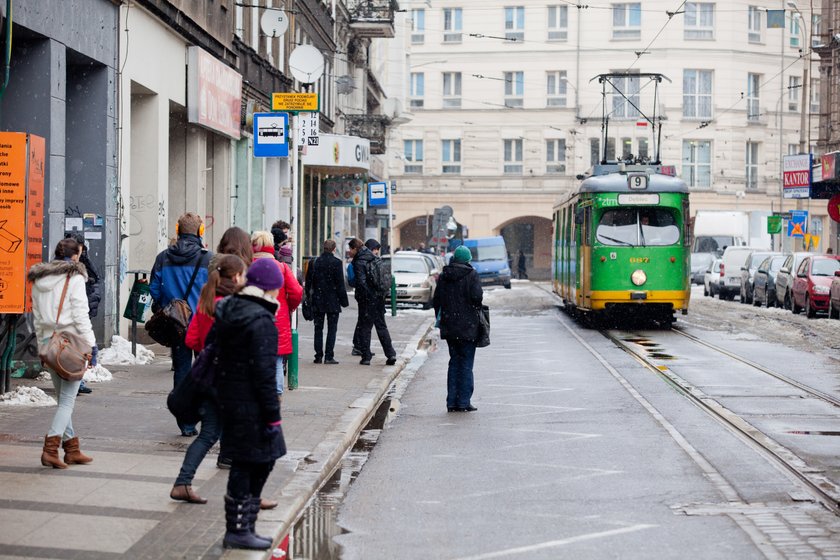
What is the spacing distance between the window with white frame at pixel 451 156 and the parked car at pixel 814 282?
135 ft

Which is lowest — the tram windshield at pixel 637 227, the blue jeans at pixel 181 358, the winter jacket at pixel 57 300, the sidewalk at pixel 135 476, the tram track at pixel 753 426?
the tram track at pixel 753 426

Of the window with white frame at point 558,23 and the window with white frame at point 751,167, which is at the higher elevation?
the window with white frame at point 558,23

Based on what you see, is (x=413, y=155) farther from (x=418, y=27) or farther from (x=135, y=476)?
(x=135, y=476)

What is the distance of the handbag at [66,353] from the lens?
947 centimetres

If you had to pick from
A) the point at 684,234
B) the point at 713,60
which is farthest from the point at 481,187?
the point at 684,234

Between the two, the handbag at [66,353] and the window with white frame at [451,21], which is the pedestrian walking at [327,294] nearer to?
the handbag at [66,353]

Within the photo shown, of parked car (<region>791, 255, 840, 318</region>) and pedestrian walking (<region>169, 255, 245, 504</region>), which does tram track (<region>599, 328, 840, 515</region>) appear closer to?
pedestrian walking (<region>169, 255, 245, 504</region>)

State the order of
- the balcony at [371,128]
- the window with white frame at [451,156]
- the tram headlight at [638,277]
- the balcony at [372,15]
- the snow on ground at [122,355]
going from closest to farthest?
the snow on ground at [122,355]
the tram headlight at [638,277]
the balcony at [372,15]
the balcony at [371,128]
the window with white frame at [451,156]

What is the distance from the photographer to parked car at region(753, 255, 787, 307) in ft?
132

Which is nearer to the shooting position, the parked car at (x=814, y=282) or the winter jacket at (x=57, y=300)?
the winter jacket at (x=57, y=300)

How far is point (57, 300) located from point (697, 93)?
67.0 metres

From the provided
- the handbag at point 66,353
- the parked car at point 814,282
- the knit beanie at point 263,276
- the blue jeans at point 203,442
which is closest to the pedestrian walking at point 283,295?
the handbag at point 66,353

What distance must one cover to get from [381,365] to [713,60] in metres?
57.7

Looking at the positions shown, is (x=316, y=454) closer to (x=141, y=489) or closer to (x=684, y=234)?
(x=141, y=489)
